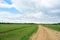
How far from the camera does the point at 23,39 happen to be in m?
10.7

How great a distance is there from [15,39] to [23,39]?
53 centimetres

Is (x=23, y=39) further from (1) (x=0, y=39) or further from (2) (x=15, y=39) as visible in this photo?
(1) (x=0, y=39)

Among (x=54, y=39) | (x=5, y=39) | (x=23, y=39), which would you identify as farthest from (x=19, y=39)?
(x=54, y=39)

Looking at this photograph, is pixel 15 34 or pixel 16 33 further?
pixel 16 33

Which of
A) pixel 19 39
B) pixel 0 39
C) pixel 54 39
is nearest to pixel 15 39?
pixel 19 39

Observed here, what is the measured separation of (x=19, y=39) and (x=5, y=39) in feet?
3.10

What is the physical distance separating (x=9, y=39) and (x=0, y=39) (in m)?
0.66

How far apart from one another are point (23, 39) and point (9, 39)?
0.91m

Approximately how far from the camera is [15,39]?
1079 centimetres

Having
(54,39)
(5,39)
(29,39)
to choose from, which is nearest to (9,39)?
(5,39)

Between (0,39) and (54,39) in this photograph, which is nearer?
(54,39)

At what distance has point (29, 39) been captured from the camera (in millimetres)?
10742

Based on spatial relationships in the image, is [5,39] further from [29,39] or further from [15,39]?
[29,39]

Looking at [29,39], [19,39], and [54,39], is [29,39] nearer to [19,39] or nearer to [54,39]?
[19,39]
